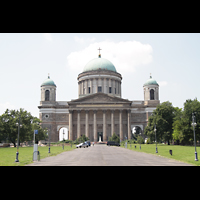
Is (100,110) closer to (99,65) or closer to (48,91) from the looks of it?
(99,65)

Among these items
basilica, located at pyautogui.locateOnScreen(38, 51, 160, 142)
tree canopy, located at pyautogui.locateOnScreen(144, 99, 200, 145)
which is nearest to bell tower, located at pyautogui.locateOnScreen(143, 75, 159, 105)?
basilica, located at pyautogui.locateOnScreen(38, 51, 160, 142)

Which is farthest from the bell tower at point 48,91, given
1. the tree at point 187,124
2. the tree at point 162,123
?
the tree at point 187,124

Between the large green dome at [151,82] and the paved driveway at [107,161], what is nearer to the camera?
the paved driveway at [107,161]

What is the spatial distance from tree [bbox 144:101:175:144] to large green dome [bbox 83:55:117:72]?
135 ft

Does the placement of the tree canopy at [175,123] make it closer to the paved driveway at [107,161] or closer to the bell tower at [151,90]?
the bell tower at [151,90]

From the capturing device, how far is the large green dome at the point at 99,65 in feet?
355

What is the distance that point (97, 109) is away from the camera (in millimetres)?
92375

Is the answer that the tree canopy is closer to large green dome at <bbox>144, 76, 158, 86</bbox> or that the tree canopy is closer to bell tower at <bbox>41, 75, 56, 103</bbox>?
large green dome at <bbox>144, 76, 158, 86</bbox>

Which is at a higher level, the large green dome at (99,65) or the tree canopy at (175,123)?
the large green dome at (99,65)
